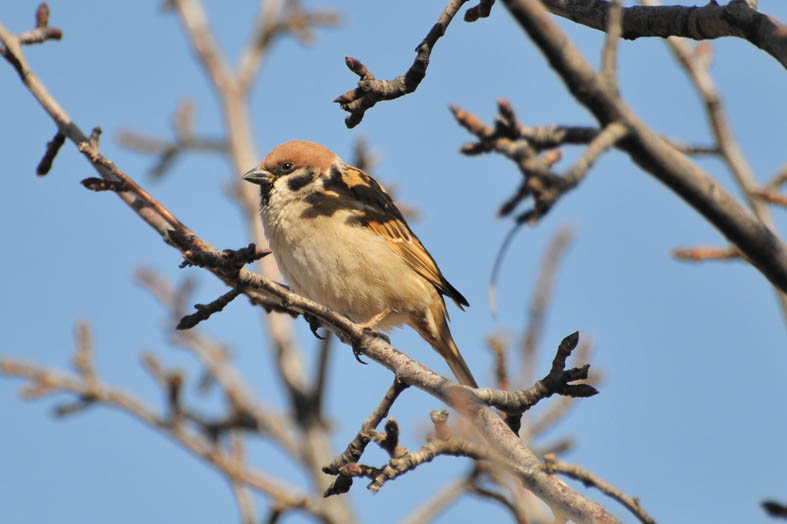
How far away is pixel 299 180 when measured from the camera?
4.33m

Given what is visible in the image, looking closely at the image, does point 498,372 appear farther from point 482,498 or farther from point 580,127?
point 580,127

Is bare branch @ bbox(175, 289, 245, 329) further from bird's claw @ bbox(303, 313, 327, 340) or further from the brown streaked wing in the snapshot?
the brown streaked wing

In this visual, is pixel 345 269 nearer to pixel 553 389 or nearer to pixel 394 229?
pixel 394 229

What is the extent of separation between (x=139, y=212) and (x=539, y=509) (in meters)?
1.74

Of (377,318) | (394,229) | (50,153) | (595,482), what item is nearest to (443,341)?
(377,318)

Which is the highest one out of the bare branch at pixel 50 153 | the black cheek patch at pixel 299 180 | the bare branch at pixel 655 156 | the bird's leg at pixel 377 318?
the black cheek patch at pixel 299 180

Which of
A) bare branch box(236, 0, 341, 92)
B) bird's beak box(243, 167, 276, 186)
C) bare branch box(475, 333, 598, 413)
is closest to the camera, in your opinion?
bare branch box(475, 333, 598, 413)

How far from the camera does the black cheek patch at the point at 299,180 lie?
4266mm

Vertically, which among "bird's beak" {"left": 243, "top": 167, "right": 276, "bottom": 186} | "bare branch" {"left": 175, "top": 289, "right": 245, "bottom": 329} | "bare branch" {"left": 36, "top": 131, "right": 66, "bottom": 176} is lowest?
"bare branch" {"left": 175, "top": 289, "right": 245, "bottom": 329}

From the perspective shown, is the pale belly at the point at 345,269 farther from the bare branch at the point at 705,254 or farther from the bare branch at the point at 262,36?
the bare branch at the point at 262,36

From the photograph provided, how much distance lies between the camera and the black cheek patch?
427 cm

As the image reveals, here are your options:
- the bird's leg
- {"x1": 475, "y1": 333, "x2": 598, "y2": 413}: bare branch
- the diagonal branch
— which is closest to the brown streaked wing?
the bird's leg

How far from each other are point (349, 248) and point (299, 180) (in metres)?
0.54

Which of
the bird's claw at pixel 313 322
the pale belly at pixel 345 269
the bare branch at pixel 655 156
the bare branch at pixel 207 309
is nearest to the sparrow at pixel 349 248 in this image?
the pale belly at pixel 345 269
